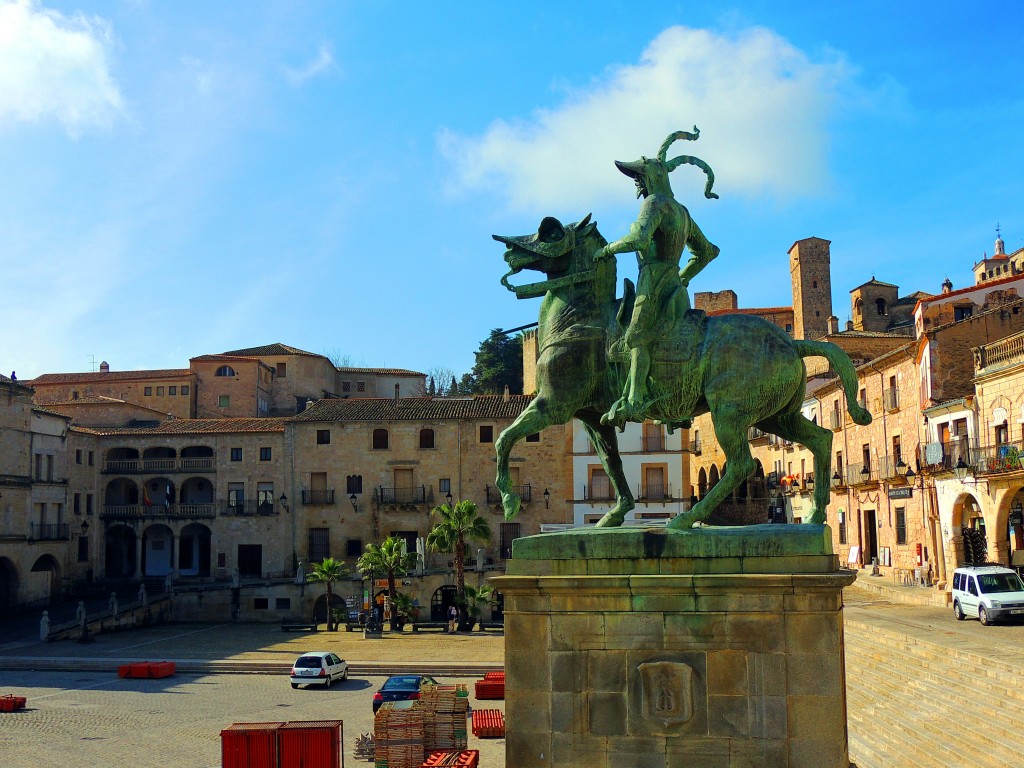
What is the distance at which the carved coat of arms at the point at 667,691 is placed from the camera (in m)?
7.75

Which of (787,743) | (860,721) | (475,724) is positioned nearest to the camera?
(787,743)

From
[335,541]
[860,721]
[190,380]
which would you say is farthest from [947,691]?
[190,380]

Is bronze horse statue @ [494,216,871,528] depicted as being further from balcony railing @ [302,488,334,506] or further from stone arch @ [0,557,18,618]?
balcony railing @ [302,488,334,506]

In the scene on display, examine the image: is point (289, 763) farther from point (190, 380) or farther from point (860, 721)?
point (190, 380)

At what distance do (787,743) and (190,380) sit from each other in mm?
68812

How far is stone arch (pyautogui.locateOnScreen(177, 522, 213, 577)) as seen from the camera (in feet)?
191

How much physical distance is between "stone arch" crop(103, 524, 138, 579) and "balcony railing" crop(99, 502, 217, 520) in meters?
1.04

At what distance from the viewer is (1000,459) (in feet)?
99.7

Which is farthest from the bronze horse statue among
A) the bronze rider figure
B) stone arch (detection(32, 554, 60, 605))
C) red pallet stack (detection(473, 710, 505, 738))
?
stone arch (detection(32, 554, 60, 605))

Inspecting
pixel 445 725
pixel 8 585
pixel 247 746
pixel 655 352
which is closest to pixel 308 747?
pixel 247 746

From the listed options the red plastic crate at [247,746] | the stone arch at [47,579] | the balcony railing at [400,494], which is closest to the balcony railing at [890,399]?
the balcony railing at [400,494]

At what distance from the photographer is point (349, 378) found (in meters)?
80.5

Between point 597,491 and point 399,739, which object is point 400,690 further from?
point 597,491

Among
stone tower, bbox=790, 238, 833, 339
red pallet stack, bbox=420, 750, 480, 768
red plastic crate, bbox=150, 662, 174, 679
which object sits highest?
stone tower, bbox=790, 238, 833, 339
